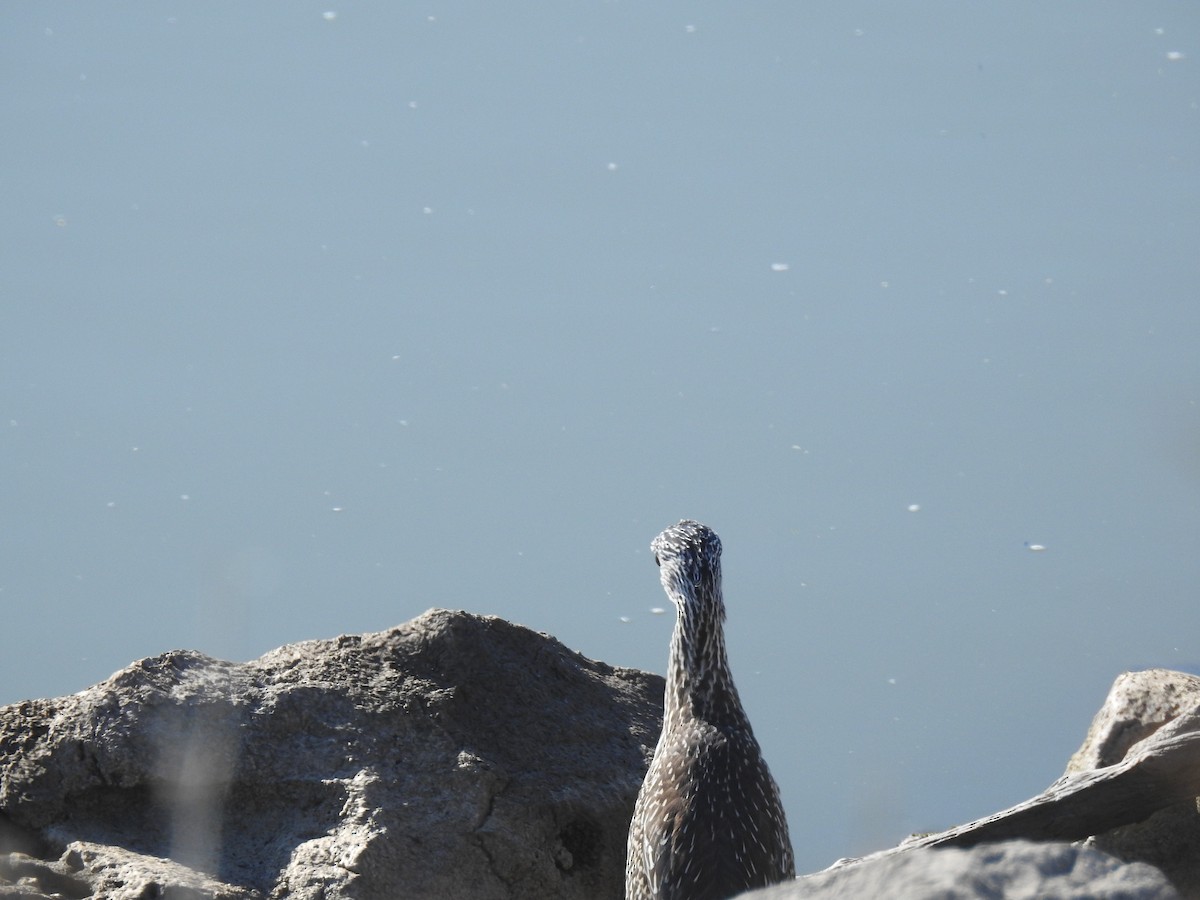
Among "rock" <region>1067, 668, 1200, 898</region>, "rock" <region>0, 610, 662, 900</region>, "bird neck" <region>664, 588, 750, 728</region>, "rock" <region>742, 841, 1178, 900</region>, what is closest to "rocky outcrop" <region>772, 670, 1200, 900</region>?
"rock" <region>1067, 668, 1200, 898</region>

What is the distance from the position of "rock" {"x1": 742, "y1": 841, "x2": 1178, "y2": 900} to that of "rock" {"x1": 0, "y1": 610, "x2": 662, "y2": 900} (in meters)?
→ 2.33

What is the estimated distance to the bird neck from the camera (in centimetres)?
394

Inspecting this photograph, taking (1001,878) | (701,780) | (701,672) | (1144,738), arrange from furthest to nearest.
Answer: (1144,738) → (701,672) → (701,780) → (1001,878)

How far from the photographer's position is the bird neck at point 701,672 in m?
3.94

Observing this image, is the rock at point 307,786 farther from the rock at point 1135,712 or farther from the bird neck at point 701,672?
the rock at point 1135,712

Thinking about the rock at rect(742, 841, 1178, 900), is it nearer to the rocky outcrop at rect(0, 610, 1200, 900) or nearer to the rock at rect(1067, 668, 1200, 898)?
the rocky outcrop at rect(0, 610, 1200, 900)

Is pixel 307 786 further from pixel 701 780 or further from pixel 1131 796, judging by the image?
pixel 1131 796

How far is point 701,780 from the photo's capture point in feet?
12.0

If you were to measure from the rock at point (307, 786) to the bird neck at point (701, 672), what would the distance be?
0.53 meters

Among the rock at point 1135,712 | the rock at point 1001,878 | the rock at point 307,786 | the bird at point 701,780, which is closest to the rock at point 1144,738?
the rock at point 1135,712

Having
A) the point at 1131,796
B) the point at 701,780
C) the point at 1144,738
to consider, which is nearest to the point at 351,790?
the point at 701,780

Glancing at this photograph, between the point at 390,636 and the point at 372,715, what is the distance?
40cm

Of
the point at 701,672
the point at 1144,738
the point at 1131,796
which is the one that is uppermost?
the point at 701,672

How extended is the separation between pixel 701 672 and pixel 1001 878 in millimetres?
2326
